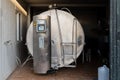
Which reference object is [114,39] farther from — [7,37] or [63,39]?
[7,37]

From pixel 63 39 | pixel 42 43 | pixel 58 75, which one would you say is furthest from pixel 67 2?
pixel 58 75

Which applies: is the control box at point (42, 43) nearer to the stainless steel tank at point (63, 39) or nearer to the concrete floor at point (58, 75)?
the concrete floor at point (58, 75)

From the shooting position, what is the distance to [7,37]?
6758 mm

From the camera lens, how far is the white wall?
20.0ft

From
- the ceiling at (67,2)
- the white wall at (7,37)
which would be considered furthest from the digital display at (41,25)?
the ceiling at (67,2)

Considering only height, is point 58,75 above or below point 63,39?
below

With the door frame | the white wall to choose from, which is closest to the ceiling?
the white wall

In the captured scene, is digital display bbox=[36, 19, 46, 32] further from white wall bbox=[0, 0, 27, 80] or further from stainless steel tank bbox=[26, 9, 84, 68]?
white wall bbox=[0, 0, 27, 80]

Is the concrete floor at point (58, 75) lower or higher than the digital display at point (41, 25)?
lower

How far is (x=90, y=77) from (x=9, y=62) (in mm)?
2385

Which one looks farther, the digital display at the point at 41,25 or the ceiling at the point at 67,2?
the ceiling at the point at 67,2

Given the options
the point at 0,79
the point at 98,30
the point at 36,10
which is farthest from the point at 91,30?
the point at 0,79

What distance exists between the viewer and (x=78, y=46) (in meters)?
7.66

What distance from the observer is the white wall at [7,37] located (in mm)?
6109
